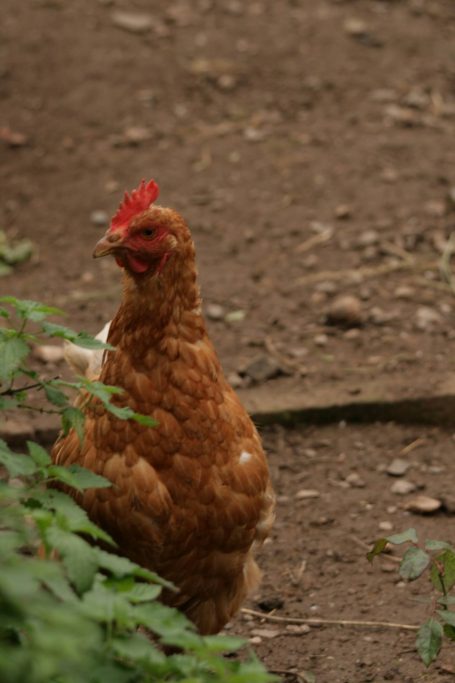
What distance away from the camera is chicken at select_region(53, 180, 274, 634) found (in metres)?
3.01

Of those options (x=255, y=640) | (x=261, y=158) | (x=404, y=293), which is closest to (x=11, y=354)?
(x=255, y=640)

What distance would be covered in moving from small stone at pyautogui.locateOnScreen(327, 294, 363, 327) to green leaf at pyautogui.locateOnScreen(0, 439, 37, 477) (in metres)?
2.85

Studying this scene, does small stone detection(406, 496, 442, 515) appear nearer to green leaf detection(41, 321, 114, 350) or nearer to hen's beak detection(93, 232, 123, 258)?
hen's beak detection(93, 232, 123, 258)

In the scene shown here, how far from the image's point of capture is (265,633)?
12.0 ft

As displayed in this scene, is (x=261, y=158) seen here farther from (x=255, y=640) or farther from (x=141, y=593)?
(x=141, y=593)

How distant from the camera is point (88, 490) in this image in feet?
9.83

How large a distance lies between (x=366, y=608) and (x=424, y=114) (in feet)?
12.3

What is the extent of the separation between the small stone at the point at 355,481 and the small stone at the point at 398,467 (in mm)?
111

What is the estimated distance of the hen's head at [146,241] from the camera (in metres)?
3.03

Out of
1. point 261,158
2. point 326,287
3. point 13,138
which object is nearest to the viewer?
point 326,287

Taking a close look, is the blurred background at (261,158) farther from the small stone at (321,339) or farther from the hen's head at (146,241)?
the hen's head at (146,241)

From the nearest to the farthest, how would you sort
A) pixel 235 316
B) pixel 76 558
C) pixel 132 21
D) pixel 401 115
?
pixel 76 558 < pixel 235 316 < pixel 401 115 < pixel 132 21

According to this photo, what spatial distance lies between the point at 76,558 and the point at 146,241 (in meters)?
1.19

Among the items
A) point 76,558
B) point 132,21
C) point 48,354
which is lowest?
point 48,354
